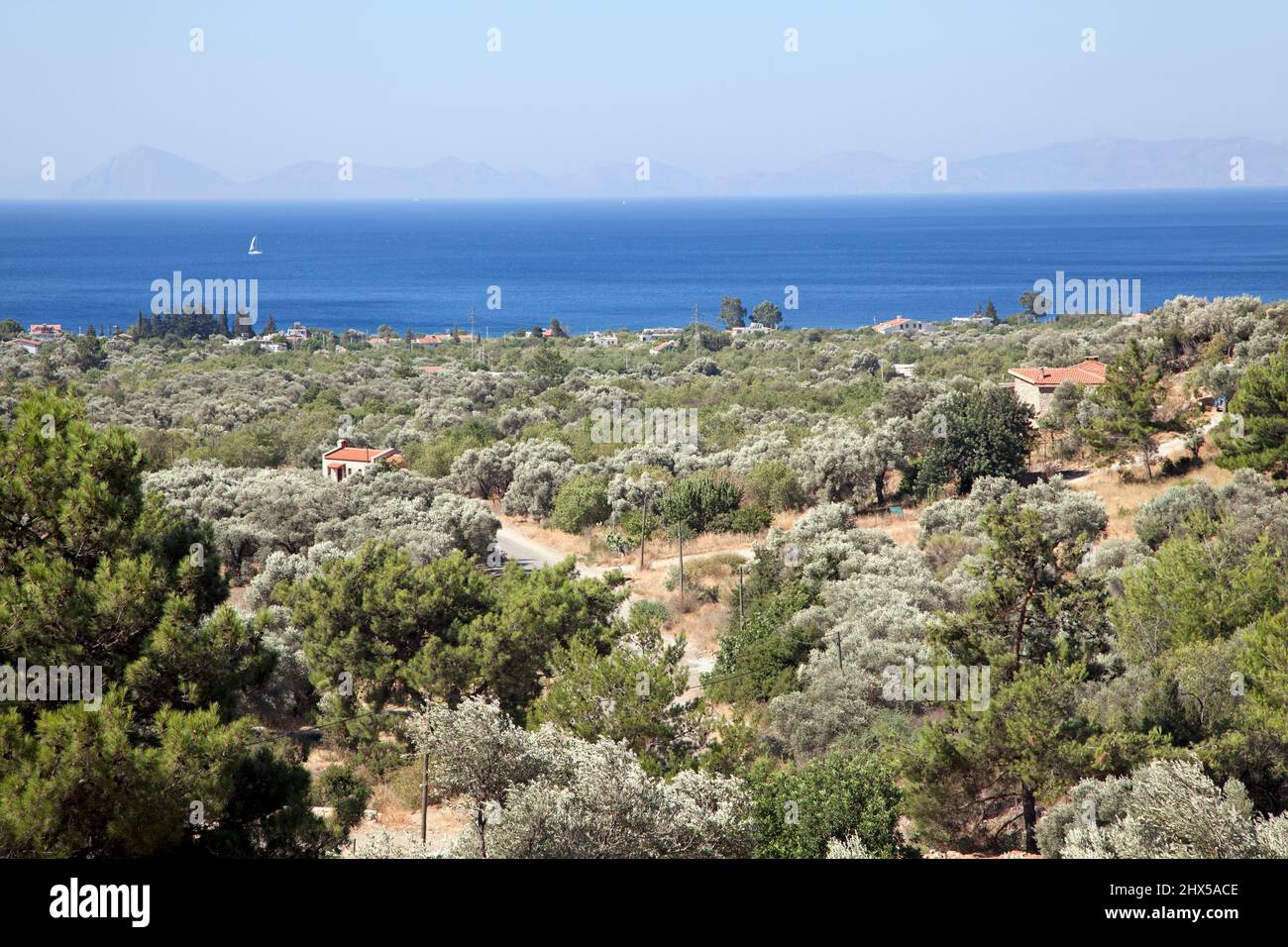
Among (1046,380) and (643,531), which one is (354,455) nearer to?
(643,531)

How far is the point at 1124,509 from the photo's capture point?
2644cm

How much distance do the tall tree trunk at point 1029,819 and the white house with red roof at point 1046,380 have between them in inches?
934

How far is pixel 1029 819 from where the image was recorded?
12.7 m

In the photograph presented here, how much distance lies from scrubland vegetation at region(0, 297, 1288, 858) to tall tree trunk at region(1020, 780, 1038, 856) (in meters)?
0.04

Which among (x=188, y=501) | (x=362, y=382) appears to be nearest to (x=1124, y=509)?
(x=188, y=501)

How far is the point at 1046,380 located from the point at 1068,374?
0.69 metres

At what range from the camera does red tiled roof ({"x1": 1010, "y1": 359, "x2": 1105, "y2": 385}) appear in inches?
1399

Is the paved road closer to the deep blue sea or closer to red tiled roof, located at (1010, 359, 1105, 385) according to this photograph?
red tiled roof, located at (1010, 359, 1105, 385)

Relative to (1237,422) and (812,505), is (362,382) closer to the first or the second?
(812,505)

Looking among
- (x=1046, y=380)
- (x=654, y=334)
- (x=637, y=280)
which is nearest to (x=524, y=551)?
(x=1046, y=380)

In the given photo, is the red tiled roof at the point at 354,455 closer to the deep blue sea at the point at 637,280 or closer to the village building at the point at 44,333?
the village building at the point at 44,333

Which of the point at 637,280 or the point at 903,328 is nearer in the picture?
the point at 903,328

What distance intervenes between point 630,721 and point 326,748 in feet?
19.9

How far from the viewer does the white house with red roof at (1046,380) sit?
35.6 meters
